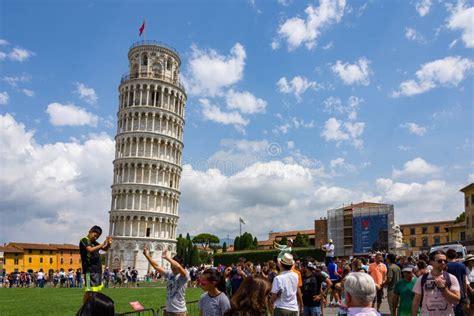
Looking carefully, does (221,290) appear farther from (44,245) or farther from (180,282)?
(44,245)

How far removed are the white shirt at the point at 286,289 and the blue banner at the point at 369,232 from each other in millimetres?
72050

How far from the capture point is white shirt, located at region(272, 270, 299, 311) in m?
7.81

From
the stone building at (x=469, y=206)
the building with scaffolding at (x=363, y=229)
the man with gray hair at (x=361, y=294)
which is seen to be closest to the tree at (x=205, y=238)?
the building with scaffolding at (x=363, y=229)

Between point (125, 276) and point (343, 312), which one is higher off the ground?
point (343, 312)

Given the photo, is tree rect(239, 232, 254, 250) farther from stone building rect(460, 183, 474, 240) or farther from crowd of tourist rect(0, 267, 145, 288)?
crowd of tourist rect(0, 267, 145, 288)

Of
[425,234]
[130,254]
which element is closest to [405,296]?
[130,254]

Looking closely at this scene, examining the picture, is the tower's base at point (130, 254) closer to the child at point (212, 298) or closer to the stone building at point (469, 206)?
the stone building at point (469, 206)

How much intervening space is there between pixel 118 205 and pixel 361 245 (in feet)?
142

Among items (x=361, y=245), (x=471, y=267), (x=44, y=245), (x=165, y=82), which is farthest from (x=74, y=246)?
(x=471, y=267)

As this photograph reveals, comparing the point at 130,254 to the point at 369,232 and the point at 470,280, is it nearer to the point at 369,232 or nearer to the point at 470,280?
the point at 369,232

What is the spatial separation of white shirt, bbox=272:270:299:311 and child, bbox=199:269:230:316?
5.29 ft

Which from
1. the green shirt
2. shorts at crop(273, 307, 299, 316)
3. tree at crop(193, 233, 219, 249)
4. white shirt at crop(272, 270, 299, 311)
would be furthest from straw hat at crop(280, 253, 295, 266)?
tree at crop(193, 233, 219, 249)

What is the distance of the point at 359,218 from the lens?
82188mm

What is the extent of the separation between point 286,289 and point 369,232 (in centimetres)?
7650
